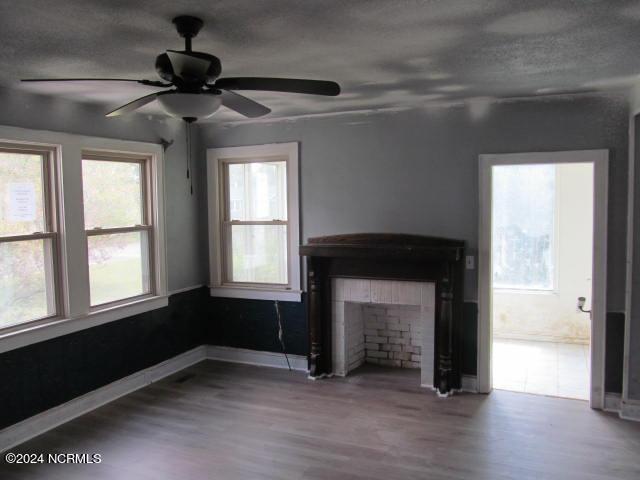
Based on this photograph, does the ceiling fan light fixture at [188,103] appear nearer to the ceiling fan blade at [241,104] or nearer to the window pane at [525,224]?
the ceiling fan blade at [241,104]

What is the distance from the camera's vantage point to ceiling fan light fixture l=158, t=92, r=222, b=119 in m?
2.22

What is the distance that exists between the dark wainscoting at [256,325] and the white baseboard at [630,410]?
8.82ft

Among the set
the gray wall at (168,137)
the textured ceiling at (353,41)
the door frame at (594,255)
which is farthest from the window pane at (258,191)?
the door frame at (594,255)

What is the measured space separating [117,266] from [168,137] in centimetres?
132

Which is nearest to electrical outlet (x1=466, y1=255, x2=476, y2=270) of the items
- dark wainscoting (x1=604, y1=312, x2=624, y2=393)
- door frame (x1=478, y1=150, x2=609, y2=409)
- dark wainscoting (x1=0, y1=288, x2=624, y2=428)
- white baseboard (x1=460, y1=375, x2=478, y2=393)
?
door frame (x1=478, y1=150, x2=609, y2=409)

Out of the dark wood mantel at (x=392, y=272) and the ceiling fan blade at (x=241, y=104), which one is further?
the dark wood mantel at (x=392, y=272)

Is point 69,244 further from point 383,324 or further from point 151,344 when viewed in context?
point 383,324

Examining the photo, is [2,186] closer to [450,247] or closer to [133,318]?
[133,318]

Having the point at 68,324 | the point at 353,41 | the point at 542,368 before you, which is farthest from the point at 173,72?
the point at 542,368

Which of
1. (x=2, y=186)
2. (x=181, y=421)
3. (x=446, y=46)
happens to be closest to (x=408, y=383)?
(x=181, y=421)

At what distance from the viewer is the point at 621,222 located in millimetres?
3957

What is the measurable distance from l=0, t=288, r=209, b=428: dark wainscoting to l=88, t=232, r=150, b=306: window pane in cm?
26

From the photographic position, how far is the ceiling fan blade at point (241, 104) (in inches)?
101

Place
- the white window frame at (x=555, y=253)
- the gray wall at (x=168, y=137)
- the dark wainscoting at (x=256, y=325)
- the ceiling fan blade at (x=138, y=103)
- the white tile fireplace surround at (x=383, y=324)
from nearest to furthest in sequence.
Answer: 1. the ceiling fan blade at (x=138, y=103)
2. the gray wall at (x=168, y=137)
3. the white tile fireplace surround at (x=383, y=324)
4. the dark wainscoting at (x=256, y=325)
5. the white window frame at (x=555, y=253)
